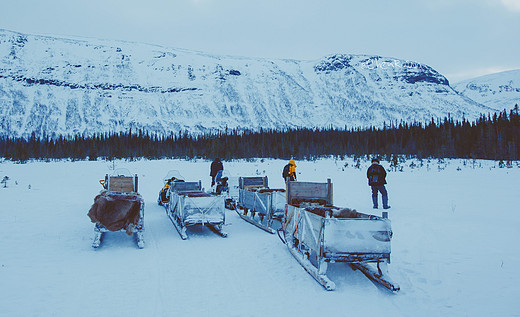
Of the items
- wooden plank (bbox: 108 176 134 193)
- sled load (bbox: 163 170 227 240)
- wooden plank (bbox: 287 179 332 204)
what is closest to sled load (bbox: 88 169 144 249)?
sled load (bbox: 163 170 227 240)

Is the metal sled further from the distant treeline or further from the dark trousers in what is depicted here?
the distant treeline

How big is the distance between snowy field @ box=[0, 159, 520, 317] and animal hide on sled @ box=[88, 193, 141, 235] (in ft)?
1.58

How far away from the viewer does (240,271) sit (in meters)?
7.13

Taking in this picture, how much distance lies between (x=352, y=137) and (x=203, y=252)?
6097 cm

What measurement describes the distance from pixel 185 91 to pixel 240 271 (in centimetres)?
14491

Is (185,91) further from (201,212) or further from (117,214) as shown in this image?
(117,214)

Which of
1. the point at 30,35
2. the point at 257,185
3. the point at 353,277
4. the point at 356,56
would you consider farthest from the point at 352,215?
the point at 356,56

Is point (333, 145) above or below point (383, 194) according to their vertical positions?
above

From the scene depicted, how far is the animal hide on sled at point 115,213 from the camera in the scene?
914 cm

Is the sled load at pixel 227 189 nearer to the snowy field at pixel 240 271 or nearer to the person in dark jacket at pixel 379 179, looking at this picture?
the snowy field at pixel 240 271

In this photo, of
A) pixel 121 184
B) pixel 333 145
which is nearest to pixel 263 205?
pixel 121 184

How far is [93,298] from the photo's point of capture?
19.0 ft

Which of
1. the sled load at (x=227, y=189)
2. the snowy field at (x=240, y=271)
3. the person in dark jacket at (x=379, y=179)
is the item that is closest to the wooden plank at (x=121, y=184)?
the snowy field at (x=240, y=271)

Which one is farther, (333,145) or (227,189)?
(333,145)
